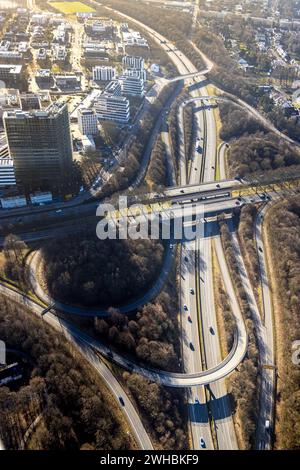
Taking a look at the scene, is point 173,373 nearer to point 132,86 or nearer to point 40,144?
point 40,144

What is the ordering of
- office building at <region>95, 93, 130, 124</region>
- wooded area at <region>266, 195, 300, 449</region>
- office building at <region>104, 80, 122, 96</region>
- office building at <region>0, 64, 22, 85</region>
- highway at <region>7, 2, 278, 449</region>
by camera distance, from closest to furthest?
1. wooded area at <region>266, 195, 300, 449</region>
2. highway at <region>7, 2, 278, 449</region>
3. office building at <region>95, 93, 130, 124</region>
4. office building at <region>104, 80, 122, 96</region>
5. office building at <region>0, 64, 22, 85</region>

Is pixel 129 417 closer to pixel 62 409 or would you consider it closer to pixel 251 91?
pixel 62 409

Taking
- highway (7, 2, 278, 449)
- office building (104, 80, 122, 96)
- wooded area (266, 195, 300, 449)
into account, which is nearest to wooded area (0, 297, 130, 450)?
highway (7, 2, 278, 449)

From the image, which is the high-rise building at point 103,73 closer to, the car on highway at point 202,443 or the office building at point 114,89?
the office building at point 114,89

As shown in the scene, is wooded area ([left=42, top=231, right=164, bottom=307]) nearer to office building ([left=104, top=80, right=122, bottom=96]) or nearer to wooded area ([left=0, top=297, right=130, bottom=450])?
wooded area ([left=0, top=297, right=130, bottom=450])

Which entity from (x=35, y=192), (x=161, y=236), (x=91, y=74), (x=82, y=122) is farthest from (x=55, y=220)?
(x=91, y=74)
